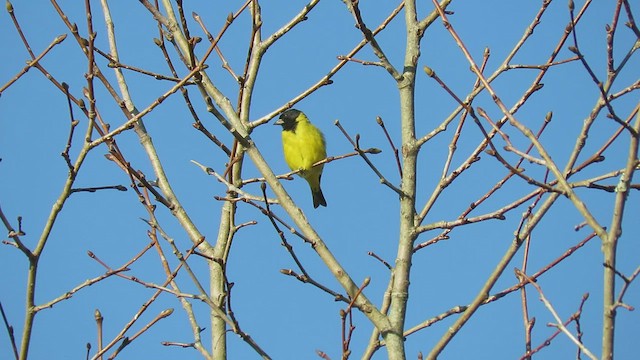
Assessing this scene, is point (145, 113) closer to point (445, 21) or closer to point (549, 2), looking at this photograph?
point (445, 21)

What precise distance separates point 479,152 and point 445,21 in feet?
2.25

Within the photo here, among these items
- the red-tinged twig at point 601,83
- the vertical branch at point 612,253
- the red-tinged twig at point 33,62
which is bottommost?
the vertical branch at point 612,253

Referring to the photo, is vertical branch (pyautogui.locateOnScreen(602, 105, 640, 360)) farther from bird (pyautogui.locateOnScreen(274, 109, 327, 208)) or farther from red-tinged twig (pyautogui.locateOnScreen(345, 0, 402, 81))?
bird (pyautogui.locateOnScreen(274, 109, 327, 208))

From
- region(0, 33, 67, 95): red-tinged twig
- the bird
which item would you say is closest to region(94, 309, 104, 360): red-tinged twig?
region(0, 33, 67, 95): red-tinged twig

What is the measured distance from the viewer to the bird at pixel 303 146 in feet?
25.6

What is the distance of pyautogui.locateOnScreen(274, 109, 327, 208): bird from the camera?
7.80 meters

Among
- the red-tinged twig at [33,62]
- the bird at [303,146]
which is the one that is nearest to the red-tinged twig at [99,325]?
the red-tinged twig at [33,62]

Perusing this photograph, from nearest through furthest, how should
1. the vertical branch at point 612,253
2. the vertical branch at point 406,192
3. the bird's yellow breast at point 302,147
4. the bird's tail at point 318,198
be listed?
the vertical branch at point 612,253 < the vertical branch at point 406,192 < the bird's yellow breast at point 302,147 < the bird's tail at point 318,198

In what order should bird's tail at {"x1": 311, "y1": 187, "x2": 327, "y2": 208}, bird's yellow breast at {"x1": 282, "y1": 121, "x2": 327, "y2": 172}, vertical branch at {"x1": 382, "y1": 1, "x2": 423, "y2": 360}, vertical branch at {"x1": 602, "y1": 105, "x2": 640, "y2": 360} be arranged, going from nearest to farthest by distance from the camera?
vertical branch at {"x1": 602, "y1": 105, "x2": 640, "y2": 360} < vertical branch at {"x1": 382, "y1": 1, "x2": 423, "y2": 360} < bird's yellow breast at {"x1": 282, "y1": 121, "x2": 327, "y2": 172} < bird's tail at {"x1": 311, "y1": 187, "x2": 327, "y2": 208}

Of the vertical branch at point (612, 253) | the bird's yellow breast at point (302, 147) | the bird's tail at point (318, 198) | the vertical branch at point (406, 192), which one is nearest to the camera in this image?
the vertical branch at point (612, 253)

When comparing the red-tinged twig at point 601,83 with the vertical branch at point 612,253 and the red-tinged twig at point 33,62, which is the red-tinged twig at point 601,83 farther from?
the red-tinged twig at point 33,62

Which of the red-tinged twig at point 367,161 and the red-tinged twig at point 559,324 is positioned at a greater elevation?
the red-tinged twig at point 367,161

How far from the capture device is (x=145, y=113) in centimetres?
327

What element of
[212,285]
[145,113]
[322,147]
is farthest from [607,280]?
[322,147]
